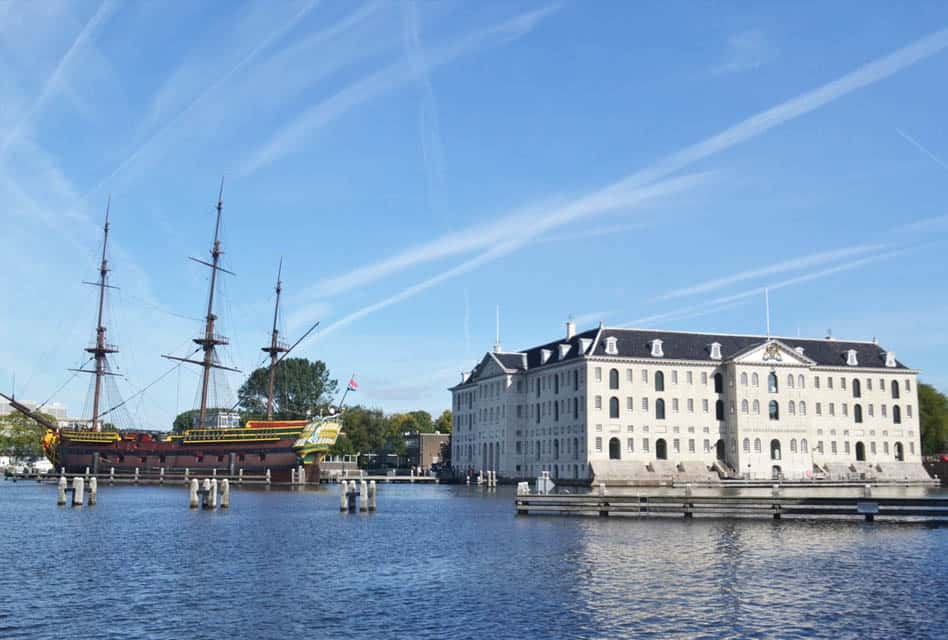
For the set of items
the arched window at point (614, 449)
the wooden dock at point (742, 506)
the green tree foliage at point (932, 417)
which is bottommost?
the wooden dock at point (742, 506)

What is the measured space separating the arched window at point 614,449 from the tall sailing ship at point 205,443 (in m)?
29.9

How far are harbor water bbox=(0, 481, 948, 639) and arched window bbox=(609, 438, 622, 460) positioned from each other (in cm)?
5294

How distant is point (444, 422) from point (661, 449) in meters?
76.5

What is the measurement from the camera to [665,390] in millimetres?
99938

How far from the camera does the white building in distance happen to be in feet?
321

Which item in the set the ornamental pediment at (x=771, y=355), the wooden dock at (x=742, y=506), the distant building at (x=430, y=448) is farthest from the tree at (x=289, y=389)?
the wooden dock at (x=742, y=506)

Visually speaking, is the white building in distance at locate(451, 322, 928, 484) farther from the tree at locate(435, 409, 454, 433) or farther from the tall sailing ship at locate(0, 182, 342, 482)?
the tree at locate(435, 409, 454, 433)

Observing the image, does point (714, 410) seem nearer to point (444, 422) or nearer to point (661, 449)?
point (661, 449)

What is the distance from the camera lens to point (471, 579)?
2644 cm

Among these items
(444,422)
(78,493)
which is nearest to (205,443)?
(78,493)

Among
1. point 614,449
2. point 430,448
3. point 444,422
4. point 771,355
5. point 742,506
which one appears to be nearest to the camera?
point 742,506

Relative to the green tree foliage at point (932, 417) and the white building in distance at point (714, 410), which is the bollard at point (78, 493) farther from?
the green tree foliage at point (932, 417)

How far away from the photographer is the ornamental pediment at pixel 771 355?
10106 cm

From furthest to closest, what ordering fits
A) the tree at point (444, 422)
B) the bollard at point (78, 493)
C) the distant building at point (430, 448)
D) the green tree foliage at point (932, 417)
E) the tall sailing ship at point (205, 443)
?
the tree at point (444, 422)
the distant building at point (430, 448)
the green tree foliage at point (932, 417)
the tall sailing ship at point (205, 443)
the bollard at point (78, 493)
